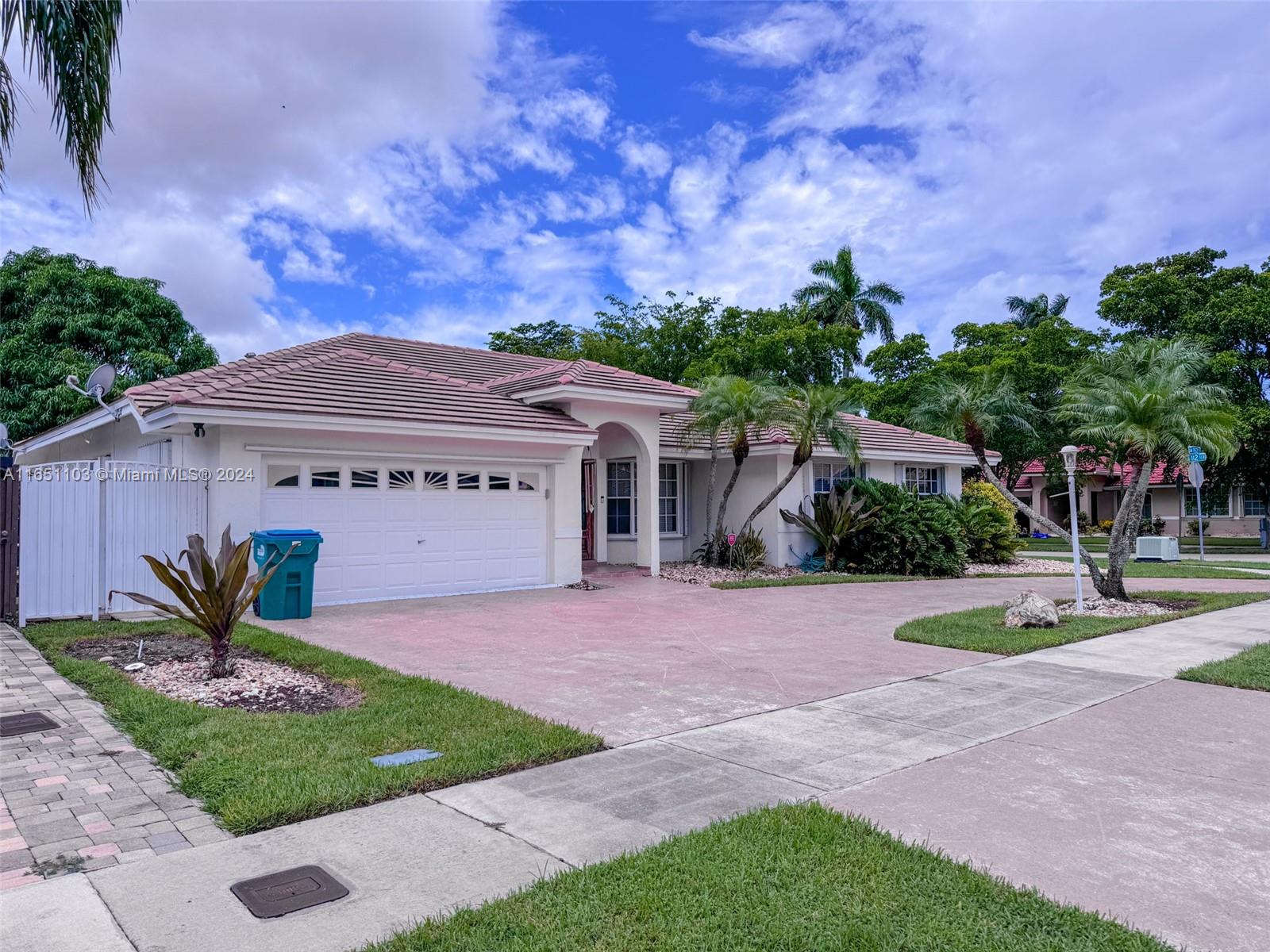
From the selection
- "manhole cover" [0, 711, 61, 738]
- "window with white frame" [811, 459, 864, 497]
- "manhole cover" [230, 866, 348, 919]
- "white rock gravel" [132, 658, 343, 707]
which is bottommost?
"manhole cover" [230, 866, 348, 919]

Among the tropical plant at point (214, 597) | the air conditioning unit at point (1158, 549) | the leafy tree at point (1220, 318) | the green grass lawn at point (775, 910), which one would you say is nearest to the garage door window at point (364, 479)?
the tropical plant at point (214, 597)

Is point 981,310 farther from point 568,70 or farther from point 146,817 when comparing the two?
point 146,817

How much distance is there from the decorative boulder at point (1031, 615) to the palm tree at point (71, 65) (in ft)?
36.5

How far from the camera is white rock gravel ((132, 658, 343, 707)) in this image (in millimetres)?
6820

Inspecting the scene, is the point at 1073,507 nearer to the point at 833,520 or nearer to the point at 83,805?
the point at 833,520

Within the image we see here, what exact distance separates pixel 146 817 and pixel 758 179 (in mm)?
18878

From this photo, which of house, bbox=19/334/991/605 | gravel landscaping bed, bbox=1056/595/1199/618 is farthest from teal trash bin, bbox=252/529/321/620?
gravel landscaping bed, bbox=1056/595/1199/618

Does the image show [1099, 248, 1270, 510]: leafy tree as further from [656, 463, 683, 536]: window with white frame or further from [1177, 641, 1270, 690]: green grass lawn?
[1177, 641, 1270, 690]: green grass lawn

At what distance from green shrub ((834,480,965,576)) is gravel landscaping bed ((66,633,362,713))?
1346cm

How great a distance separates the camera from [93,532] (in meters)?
10.6

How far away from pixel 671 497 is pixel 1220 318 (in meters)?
22.1

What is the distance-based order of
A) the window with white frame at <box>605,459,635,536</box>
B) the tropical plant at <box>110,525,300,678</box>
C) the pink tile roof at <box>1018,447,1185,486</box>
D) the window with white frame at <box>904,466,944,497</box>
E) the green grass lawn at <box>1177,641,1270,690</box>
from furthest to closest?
the pink tile roof at <box>1018,447,1185,486</box> → the window with white frame at <box>904,466,944,497</box> → the window with white frame at <box>605,459,635,536</box> → the green grass lawn at <box>1177,641,1270,690</box> → the tropical plant at <box>110,525,300,678</box>

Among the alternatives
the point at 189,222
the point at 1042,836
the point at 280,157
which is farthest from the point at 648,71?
the point at 1042,836

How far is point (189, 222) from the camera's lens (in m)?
15.3
